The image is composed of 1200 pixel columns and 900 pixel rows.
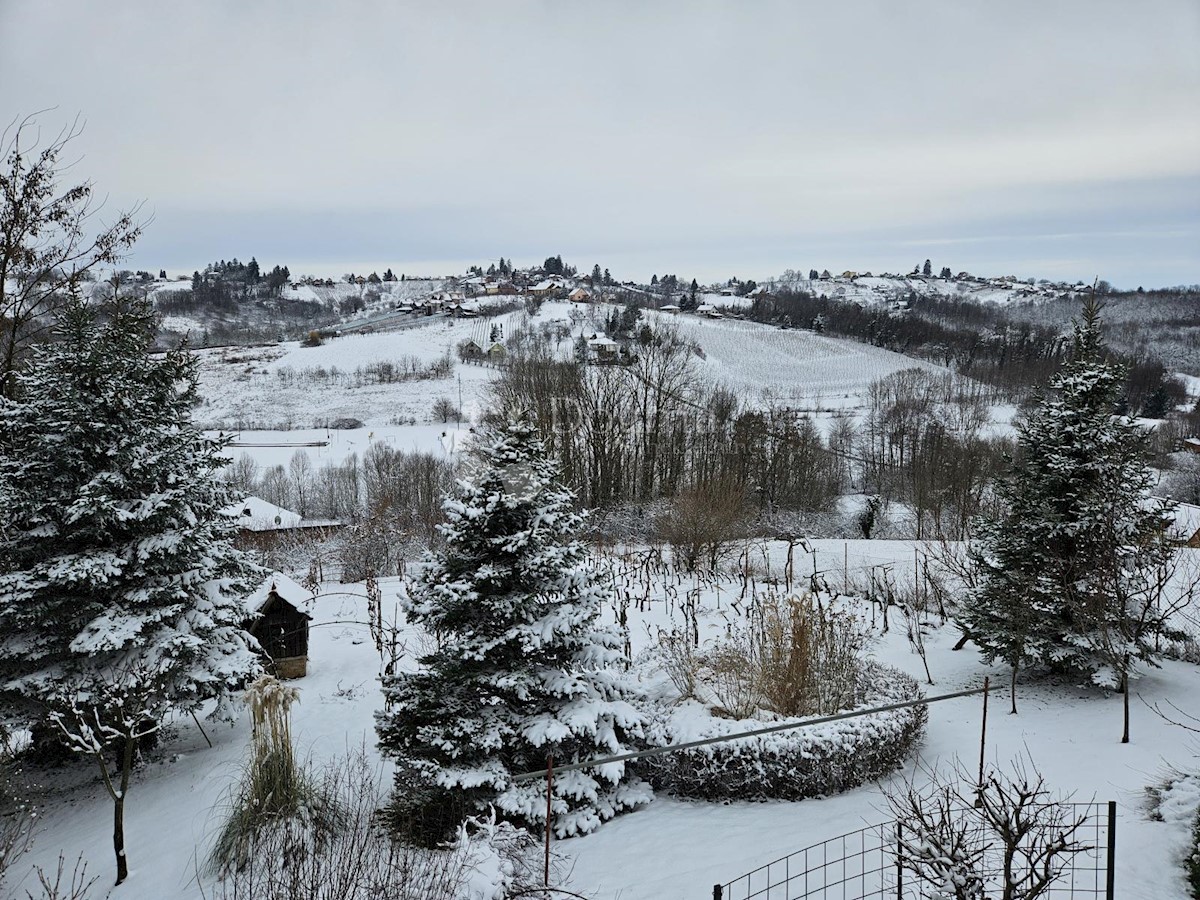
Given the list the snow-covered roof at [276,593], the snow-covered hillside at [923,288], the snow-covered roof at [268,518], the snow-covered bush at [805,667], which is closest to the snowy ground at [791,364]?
the snow-covered roof at [268,518]

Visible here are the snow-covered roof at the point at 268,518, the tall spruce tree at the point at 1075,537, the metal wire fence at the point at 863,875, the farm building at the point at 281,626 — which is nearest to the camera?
the metal wire fence at the point at 863,875

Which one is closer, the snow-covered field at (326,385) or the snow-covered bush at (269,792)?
the snow-covered bush at (269,792)

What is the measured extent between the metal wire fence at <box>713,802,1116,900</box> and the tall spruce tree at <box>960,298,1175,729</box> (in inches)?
128

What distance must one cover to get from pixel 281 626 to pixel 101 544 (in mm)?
3455

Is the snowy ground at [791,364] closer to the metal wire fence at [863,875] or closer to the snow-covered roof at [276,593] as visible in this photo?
the snow-covered roof at [276,593]

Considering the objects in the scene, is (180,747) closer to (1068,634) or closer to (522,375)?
(1068,634)

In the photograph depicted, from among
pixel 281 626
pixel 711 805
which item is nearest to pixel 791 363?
pixel 281 626

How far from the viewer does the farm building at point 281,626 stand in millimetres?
10031

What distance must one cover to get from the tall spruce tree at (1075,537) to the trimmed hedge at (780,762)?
266 centimetres

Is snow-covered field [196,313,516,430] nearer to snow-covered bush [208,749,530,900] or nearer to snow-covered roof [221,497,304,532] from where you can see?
snow-covered roof [221,497,304,532]

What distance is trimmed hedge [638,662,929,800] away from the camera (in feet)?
22.0

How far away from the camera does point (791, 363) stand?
6538 cm

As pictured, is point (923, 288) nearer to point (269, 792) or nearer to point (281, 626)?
point (281, 626)

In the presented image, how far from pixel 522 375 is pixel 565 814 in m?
24.2
